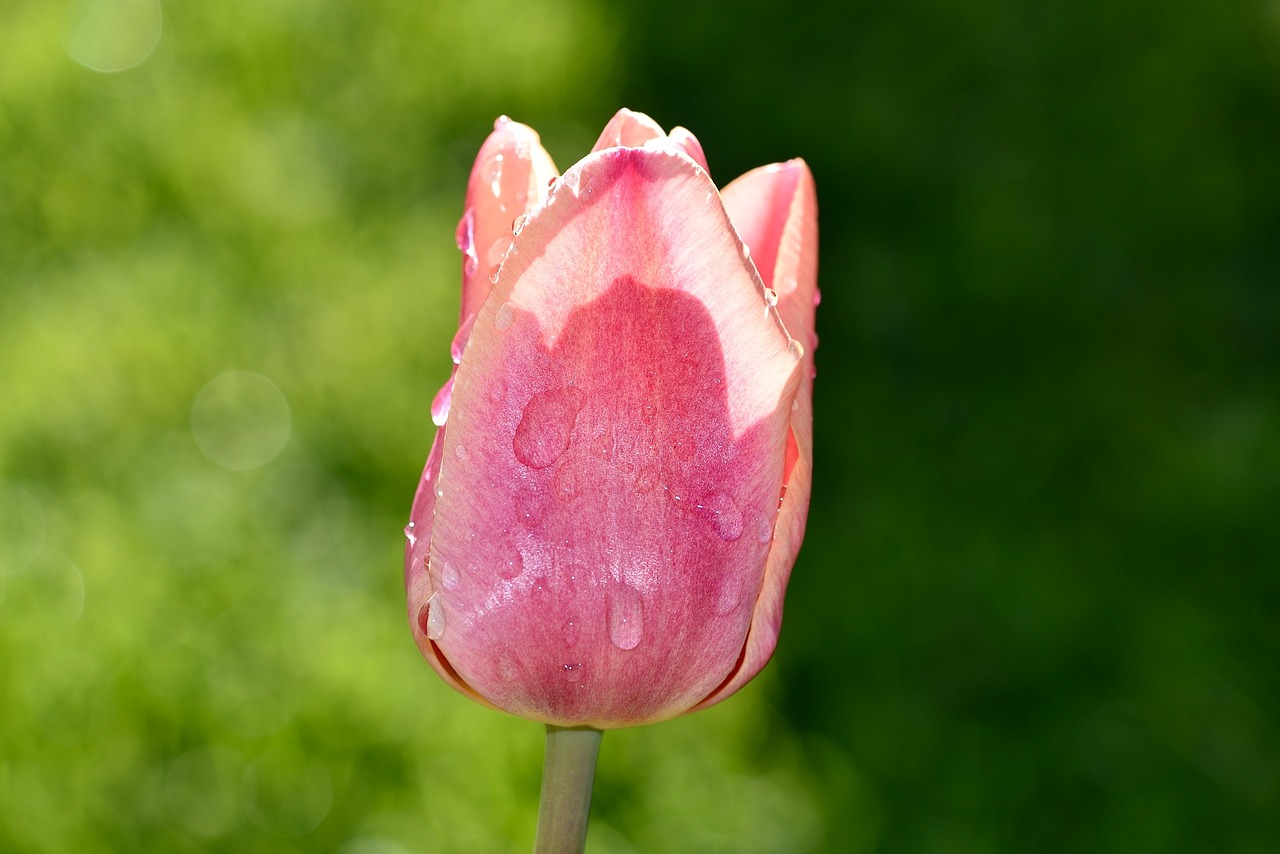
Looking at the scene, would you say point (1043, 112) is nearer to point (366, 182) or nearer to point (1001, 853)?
A: point (366, 182)

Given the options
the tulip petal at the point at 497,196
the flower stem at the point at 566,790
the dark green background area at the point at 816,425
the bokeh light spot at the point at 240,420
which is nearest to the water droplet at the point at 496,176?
the tulip petal at the point at 497,196

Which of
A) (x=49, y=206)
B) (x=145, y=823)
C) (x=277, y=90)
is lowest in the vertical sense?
(x=145, y=823)

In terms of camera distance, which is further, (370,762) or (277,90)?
(277,90)

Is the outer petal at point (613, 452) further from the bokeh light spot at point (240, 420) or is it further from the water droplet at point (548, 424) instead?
the bokeh light spot at point (240, 420)

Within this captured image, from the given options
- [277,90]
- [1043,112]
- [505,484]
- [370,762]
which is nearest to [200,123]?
[277,90]

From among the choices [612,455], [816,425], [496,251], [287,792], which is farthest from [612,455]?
[816,425]

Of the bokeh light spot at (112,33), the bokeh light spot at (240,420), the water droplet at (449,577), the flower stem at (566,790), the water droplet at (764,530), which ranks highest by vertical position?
the water droplet at (764,530)
